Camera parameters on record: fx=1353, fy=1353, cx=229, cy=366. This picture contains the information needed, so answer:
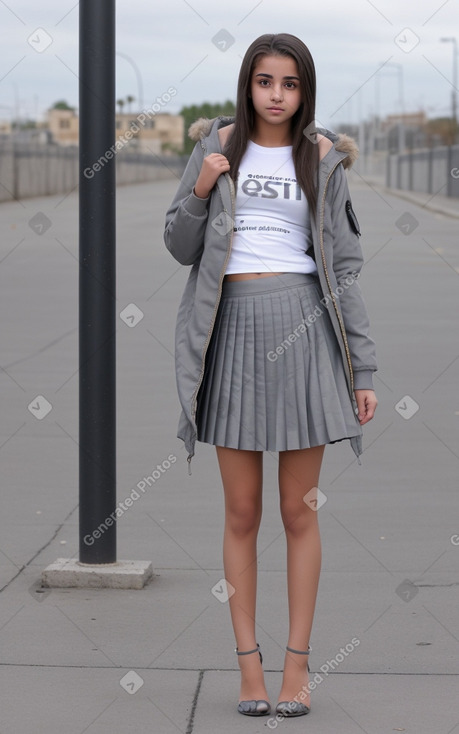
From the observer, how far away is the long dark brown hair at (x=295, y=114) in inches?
142

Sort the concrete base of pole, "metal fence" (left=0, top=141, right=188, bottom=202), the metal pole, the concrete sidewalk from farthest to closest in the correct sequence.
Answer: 1. "metal fence" (left=0, top=141, right=188, bottom=202)
2. the concrete base of pole
3. the metal pole
4. the concrete sidewalk

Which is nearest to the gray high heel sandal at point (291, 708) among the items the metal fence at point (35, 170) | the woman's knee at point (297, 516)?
the woman's knee at point (297, 516)

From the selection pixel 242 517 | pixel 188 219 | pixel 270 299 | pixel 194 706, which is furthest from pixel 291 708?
pixel 188 219

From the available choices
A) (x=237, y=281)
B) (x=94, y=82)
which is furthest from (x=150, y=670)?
(x=94, y=82)

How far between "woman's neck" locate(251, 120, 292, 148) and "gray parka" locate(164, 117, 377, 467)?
11 centimetres

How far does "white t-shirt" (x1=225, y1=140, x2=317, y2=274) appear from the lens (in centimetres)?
365

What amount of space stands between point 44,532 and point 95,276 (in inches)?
56.0

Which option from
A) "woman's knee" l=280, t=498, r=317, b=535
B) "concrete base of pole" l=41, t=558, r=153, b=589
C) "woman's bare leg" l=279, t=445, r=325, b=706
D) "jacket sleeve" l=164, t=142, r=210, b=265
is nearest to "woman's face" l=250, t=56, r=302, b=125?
"jacket sleeve" l=164, t=142, r=210, b=265

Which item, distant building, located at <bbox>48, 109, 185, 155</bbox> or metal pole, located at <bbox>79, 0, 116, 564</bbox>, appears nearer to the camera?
metal pole, located at <bbox>79, 0, 116, 564</bbox>

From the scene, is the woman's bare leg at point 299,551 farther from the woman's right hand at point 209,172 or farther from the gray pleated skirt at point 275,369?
the woman's right hand at point 209,172

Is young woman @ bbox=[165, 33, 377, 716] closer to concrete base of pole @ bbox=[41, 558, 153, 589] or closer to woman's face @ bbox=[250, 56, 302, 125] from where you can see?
woman's face @ bbox=[250, 56, 302, 125]

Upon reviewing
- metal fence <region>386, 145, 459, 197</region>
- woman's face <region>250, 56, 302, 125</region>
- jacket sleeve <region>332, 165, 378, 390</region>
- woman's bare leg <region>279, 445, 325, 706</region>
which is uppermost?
woman's face <region>250, 56, 302, 125</region>

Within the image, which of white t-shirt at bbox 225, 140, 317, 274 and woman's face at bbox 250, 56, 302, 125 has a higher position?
woman's face at bbox 250, 56, 302, 125

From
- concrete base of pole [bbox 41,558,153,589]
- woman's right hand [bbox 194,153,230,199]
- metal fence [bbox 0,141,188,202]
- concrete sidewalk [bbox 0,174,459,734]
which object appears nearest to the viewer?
woman's right hand [bbox 194,153,230,199]
